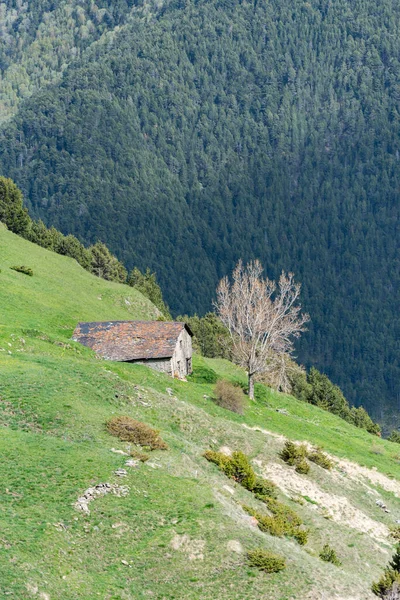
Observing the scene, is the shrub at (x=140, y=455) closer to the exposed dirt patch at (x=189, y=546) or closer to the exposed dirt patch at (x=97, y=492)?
the exposed dirt patch at (x=97, y=492)

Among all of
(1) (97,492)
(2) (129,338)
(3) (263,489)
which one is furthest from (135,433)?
(2) (129,338)

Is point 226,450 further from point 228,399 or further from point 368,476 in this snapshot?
point 368,476

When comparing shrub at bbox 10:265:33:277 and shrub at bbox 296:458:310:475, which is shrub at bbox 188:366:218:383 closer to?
shrub at bbox 296:458:310:475

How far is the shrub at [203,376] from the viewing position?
81.7m

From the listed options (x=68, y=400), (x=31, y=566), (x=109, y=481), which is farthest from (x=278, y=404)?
(x=31, y=566)

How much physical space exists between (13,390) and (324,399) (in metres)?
91.9

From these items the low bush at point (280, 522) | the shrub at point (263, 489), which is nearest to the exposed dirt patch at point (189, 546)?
the low bush at point (280, 522)

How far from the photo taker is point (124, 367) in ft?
216

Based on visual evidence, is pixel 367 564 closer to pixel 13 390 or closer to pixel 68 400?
pixel 68 400

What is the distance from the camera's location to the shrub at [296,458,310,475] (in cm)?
5406

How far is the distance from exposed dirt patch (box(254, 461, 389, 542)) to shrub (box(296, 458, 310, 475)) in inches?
17.8

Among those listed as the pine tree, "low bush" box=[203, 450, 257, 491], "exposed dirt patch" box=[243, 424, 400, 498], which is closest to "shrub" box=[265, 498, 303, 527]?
"low bush" box=[203, 450, 257, 491]

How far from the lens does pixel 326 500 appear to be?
171 feet

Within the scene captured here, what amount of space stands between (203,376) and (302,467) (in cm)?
2971
